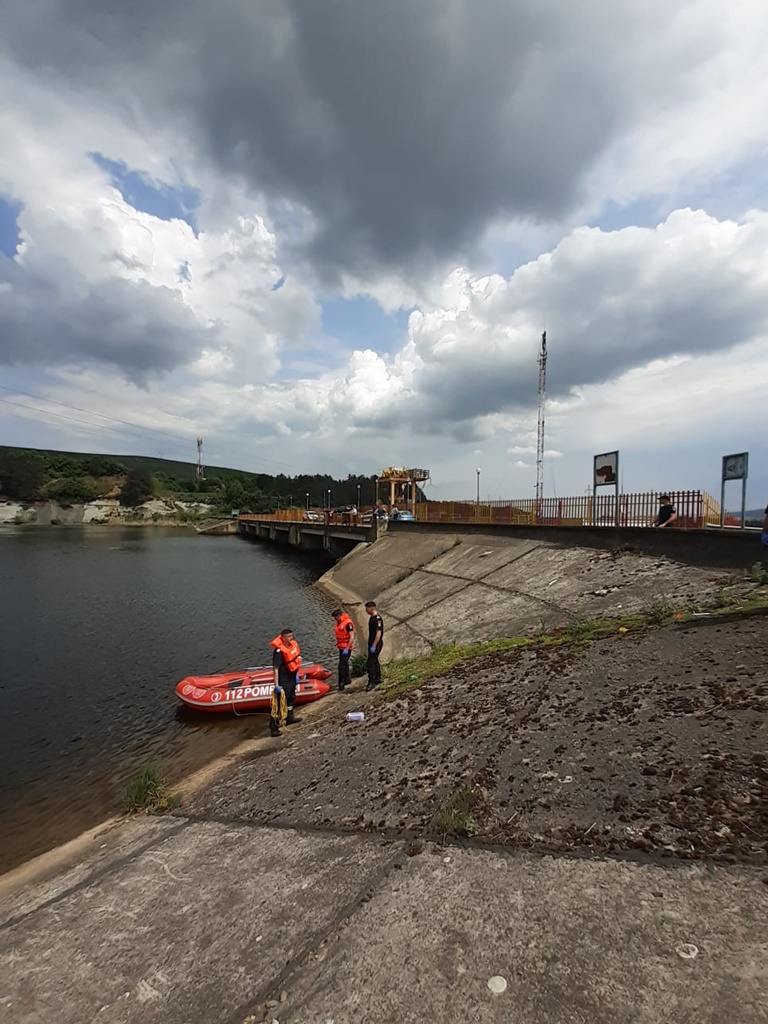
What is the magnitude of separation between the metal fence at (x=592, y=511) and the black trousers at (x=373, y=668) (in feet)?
41.1

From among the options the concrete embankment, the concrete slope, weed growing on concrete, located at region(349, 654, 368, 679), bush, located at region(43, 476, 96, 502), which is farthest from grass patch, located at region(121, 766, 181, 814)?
bush, located at region(43, 476, 96, 502)

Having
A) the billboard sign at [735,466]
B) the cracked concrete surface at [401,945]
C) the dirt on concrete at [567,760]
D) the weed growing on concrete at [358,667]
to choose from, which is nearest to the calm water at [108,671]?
the weed growing on concrete at [358,667]

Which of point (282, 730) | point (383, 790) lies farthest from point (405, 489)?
point (383, 790)

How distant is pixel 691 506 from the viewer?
63.6ft

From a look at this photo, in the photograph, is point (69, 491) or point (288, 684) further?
point (69, 491)

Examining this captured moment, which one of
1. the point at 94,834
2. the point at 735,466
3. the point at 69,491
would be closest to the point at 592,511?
Result: the point at 735,466

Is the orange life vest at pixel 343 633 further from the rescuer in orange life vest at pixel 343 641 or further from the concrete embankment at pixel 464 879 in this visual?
the concrete embankment at pixel 464 879

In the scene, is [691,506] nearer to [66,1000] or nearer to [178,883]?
[178,883]

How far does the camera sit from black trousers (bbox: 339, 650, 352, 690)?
48.2ft

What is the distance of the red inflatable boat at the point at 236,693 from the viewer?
14922 millimetres

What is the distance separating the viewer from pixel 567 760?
20.2ft

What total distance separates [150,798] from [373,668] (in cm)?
623

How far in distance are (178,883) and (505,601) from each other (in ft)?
51.0

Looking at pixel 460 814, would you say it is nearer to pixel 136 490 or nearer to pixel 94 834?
pixel 94 834
